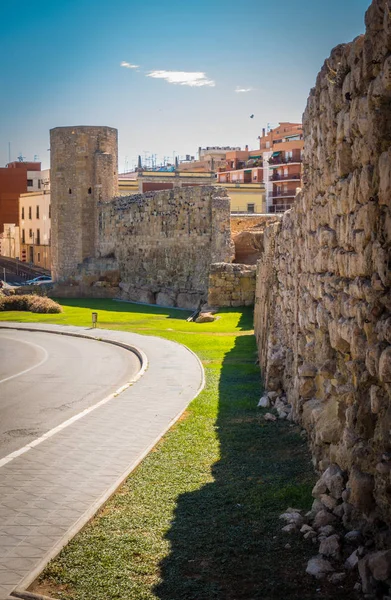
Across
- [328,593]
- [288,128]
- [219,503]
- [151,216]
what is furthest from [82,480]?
[288,128]

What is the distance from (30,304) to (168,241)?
357 inches

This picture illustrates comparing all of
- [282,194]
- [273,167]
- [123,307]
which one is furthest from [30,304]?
[273,167]

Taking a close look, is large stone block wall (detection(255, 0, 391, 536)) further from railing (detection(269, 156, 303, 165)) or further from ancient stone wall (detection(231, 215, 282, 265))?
railing (detection(269, 156, 303, 165))

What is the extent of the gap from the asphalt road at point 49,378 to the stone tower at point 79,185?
75.4ft

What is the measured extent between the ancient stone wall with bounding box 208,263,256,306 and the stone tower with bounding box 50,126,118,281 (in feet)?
63.7

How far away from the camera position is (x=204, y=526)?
Result: 7512 millimetres

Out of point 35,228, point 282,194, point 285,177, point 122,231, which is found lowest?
point 122,231

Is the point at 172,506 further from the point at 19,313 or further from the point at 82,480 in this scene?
the point at 19,313

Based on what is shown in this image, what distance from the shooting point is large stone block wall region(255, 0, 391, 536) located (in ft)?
19.6

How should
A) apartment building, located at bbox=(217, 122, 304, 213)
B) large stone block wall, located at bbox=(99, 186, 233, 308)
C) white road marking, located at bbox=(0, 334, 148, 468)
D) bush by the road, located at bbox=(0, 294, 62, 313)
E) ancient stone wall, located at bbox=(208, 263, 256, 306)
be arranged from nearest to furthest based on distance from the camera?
1. white road marking, located at bbox=(0, 334, 148, 468)
2. ancient stone wall, located at bbox=(208, 263, 256, 306)
3. bush by the road, located at bbox=(0, 294, 62, 313)
4. large stone block wall, located at bbox=(99, 186, 233, 308)
5. apartment building, located at bbox=(217, 122, 304, 213)

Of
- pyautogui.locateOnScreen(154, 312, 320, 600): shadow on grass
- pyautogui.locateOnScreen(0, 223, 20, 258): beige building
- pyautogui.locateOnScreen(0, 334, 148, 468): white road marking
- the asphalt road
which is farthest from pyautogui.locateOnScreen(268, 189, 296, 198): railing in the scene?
pyautogui.locateOnScreen(154, 312, 320, 600): shadow on grass

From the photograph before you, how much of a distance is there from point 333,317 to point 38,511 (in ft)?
11.2

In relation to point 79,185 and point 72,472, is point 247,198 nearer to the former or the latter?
point 79,185

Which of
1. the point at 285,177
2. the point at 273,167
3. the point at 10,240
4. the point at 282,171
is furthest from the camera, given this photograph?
the point at 10,240
